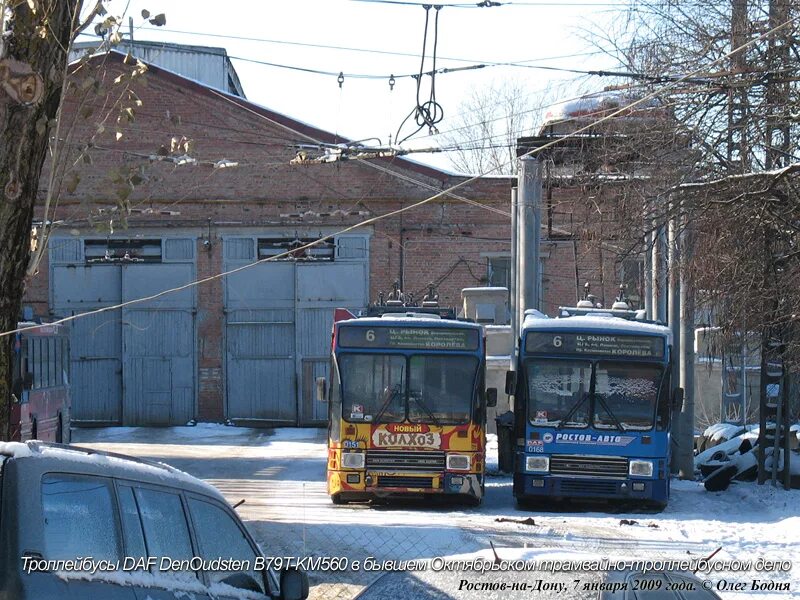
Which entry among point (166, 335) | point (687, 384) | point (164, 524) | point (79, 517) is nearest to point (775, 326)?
point (687, 384)

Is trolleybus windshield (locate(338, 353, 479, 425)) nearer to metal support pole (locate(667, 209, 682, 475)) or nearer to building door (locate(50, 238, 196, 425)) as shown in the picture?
metal support pole (locate(667, 209, 682, 475))

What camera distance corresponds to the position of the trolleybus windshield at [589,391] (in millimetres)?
16016

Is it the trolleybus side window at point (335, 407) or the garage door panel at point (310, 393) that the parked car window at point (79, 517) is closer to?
the trolleybus side window at point (335, 407)

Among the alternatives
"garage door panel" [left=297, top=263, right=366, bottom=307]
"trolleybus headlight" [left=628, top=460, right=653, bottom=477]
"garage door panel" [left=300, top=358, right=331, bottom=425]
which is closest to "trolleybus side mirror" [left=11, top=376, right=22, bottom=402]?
"trolleybus headlight" [left=628, top=460, right=653, bottom=477]

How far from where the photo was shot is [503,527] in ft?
44.3

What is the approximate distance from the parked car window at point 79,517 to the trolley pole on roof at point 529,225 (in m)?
15.5

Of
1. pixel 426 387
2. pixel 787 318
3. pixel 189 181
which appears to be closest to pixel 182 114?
pixel 189 181

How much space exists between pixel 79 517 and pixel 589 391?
1286 centimetres

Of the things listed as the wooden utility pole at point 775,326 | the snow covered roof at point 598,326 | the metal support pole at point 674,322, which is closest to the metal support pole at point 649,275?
the metal support pole at point 674,322

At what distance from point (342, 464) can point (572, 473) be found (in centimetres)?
342

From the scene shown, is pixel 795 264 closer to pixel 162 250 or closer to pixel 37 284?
pixel 162 250

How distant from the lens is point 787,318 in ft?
50.8

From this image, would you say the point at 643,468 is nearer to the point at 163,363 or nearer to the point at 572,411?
the point at 572,411

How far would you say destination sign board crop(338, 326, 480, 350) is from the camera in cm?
1602
